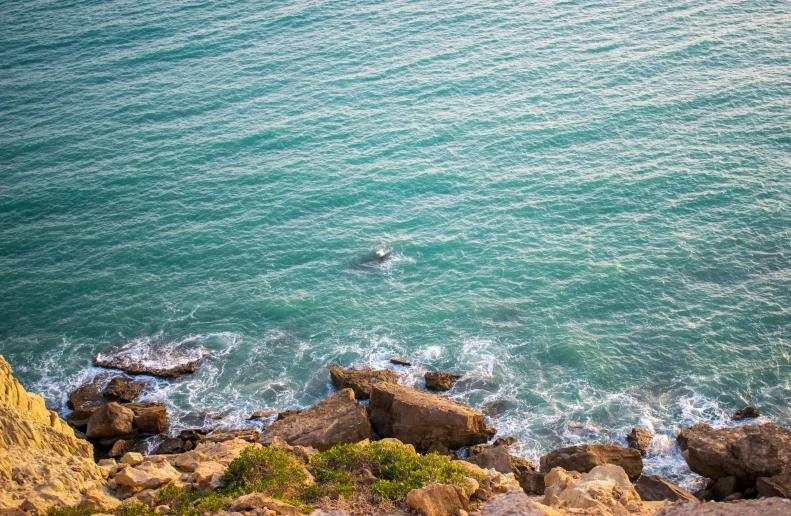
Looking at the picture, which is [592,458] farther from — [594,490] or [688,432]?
[594,490]

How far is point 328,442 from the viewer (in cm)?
4384

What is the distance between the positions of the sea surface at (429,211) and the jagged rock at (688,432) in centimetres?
A: 82

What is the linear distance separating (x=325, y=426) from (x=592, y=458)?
16835 millimetres

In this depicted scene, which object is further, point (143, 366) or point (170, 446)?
point (143, 366)

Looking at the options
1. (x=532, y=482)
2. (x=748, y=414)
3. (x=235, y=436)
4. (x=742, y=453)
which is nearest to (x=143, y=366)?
(x=235, y=436)

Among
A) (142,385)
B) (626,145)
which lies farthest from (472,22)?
(142,385)

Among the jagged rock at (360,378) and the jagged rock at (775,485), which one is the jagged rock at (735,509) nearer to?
the jagged rock at (775,485)

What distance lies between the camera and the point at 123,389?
52.7 m

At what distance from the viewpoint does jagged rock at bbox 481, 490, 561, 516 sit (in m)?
29.1

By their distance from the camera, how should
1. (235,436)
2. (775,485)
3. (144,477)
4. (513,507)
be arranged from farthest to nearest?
(235,436)
(775,485)
(144,477)
(513,507)

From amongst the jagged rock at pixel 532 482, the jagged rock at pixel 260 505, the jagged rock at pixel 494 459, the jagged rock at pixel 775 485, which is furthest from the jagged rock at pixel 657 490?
the jagged rock at pixel 260 505

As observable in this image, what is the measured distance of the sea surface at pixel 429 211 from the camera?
53312mm

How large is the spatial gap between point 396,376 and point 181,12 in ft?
260

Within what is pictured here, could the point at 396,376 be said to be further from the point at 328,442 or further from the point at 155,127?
the point at 155,127
